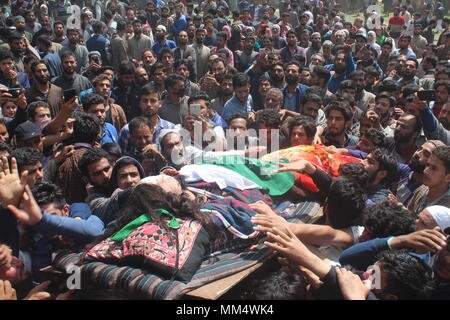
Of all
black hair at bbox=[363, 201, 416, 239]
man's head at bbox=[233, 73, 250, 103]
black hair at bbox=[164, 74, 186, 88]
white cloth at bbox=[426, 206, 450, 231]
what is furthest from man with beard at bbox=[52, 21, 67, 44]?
white cloth at bbox=[426, 206, 450, 231]

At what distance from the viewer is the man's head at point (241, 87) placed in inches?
209

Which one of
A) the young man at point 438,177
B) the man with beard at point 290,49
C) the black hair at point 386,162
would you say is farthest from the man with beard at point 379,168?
the man with beard at point 290,49

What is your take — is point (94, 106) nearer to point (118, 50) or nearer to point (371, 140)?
point (371, 140)

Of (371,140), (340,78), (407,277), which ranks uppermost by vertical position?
(407,277)

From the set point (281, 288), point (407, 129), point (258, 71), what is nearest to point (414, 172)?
point (407, 129)

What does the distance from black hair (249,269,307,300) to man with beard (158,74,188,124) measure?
3.12 meters

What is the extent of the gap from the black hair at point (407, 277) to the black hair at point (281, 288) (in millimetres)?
383

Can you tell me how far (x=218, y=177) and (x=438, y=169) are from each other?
1.43m

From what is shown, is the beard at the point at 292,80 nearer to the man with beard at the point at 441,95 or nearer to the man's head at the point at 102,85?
the man with beard at the point at 441,95

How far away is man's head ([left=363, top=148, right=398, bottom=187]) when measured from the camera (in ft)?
10.5

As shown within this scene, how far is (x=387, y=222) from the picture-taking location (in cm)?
241

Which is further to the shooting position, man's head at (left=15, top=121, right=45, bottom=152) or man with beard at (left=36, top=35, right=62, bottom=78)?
man with beard at (left=36, top=35, right=62, bottom=78)

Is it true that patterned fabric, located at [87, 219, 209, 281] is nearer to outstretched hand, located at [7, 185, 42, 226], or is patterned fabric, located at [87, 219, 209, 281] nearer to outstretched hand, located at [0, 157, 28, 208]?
outstretched hand, located at [7, 185, 42, 226]


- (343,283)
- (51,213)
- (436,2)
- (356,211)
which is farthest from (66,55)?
(436,2)
